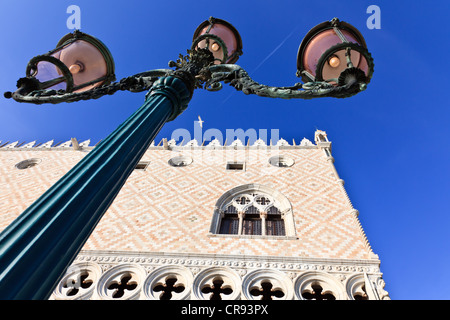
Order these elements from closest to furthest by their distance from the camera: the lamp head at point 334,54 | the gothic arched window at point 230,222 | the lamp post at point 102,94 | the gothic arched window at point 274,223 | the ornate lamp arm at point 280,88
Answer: the lamp post at point 102,94 < the ornate lamp arm at point 280,88 < the lamp head at point 334,54 < the gothic arched window at point 274,223 < the gothic arched window at point 230,222

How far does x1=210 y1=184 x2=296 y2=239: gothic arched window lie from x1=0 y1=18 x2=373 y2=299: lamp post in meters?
3.96

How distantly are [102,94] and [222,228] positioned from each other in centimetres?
485

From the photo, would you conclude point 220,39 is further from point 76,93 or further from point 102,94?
point 76,93

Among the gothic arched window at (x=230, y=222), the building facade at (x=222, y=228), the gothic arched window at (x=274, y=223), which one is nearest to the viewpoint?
the building facade at (x=222, y=228)

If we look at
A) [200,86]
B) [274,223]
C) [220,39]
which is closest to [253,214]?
[274,223]

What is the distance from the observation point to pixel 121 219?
6902 millimetres

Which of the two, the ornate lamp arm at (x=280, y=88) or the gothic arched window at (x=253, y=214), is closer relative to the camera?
the ornate lamp arm at (x=280, y=88)

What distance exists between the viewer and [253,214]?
A: 716cm

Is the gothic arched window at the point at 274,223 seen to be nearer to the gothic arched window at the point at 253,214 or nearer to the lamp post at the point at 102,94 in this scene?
the gothic arched window at the point at 253,214

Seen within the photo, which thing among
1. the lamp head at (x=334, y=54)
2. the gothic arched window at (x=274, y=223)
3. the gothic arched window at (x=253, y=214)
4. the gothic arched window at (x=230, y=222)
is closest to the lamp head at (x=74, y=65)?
the lamp head at (x=334, y=54)

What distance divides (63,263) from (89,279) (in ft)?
15.9

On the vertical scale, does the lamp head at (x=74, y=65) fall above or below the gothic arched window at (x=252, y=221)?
below

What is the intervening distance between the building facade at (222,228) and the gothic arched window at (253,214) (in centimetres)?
2

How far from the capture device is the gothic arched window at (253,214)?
661 centimetres
